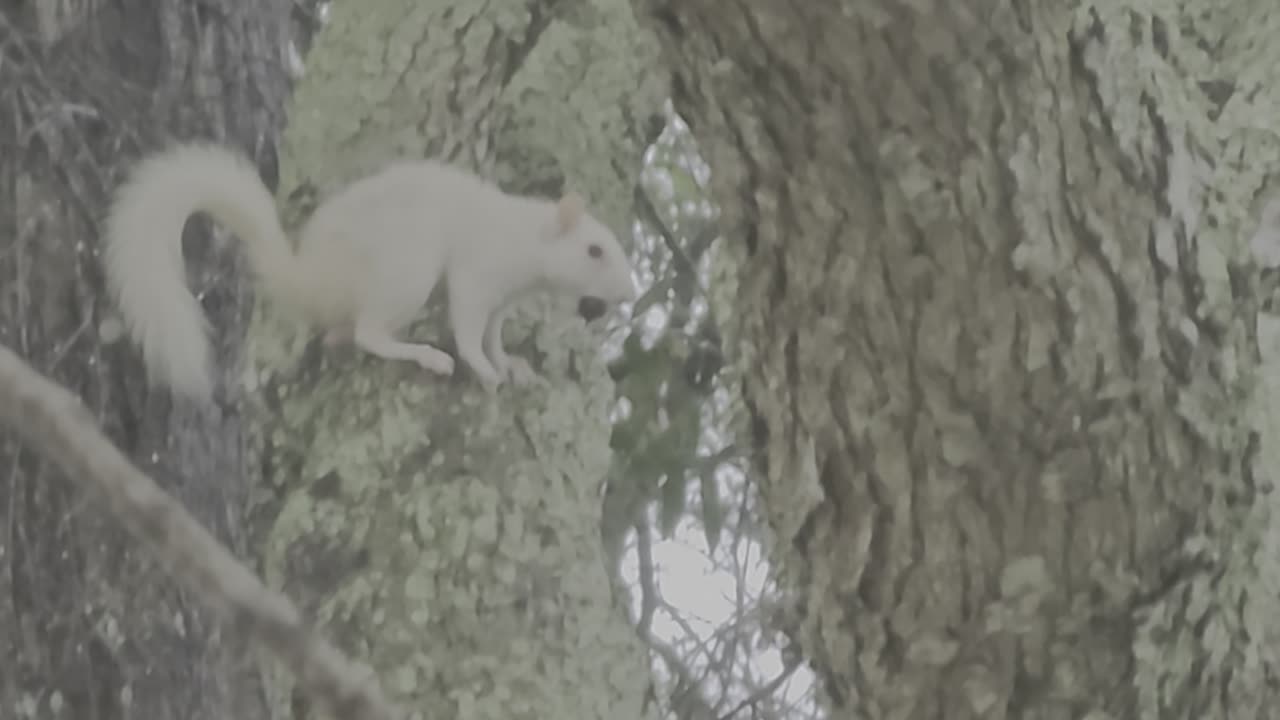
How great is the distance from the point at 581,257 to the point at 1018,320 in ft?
0.79

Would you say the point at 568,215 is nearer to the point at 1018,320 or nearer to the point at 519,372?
the point at 519,372

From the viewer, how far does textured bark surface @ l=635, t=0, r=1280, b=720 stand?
1.21ft

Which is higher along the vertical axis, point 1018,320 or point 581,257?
point 581,257

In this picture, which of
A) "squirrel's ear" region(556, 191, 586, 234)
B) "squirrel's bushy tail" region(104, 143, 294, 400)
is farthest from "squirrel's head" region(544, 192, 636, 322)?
"squirrel's bushy tail" region(104, 143, 294, 400)

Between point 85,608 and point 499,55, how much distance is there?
30 cm

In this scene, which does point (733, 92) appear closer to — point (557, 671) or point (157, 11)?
point (557, 671)

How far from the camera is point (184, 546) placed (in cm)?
41

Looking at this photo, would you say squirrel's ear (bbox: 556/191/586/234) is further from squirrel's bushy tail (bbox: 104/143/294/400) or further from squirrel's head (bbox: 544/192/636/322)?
squirrel's bushy tail (bbox: 104/143/294/400)

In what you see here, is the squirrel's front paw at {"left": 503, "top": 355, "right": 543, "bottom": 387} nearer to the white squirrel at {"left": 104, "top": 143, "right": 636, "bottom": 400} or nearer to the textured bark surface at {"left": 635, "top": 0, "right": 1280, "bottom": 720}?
the white squirrel at {"left": 104, "top": 143, "right": 636, "bottom": 400}

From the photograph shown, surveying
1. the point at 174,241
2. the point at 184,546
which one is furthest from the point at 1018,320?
the point at 174,241

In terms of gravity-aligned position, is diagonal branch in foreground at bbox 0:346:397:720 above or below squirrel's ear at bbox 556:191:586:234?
below

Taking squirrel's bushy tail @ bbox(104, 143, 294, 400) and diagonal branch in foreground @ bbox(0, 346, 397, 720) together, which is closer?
diagonal branch in foreground @ bbox(0, 346, 397, 720)

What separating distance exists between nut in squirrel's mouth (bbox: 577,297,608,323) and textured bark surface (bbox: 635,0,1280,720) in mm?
188

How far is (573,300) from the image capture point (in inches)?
24.2
